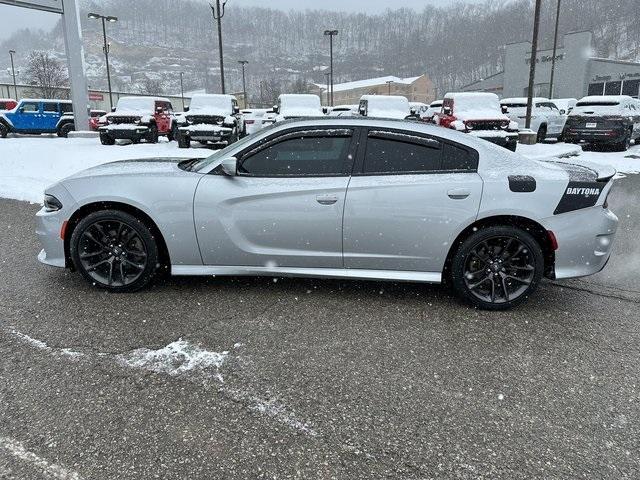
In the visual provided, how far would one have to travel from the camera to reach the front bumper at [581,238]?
3738 millimetres

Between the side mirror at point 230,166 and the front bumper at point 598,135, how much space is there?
50.6ft

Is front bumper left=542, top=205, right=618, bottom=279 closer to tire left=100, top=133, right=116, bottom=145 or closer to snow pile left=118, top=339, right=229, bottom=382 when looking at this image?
snow pile left=118, top=339, right=229, bottom=382

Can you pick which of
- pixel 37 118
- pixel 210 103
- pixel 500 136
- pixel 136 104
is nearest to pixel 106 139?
pixel 136 104

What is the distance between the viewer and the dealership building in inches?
1997

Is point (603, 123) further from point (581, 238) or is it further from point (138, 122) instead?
point (138, 122)

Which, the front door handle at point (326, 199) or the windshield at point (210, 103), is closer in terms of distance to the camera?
the front door handle at point (326, 199)

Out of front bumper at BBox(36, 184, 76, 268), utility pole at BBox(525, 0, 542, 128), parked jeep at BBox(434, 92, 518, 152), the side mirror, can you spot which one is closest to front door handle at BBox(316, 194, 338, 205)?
the side mirror

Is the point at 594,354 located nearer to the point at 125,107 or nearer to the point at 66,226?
the point at 66,226

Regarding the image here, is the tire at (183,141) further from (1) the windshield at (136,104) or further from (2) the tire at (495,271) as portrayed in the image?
(2) the tire at (495,271)

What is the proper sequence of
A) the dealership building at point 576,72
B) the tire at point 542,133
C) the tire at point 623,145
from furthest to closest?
the dealership building at point 576,72, the tire at point 542,133, the tire at point 623,145

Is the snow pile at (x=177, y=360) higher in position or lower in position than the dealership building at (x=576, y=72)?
lower

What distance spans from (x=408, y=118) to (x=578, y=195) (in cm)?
1286

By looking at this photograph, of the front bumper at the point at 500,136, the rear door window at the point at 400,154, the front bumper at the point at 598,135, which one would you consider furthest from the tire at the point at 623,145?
the rear door window at the point at 400,154

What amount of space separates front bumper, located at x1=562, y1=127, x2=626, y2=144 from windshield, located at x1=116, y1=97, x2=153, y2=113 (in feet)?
50.2
